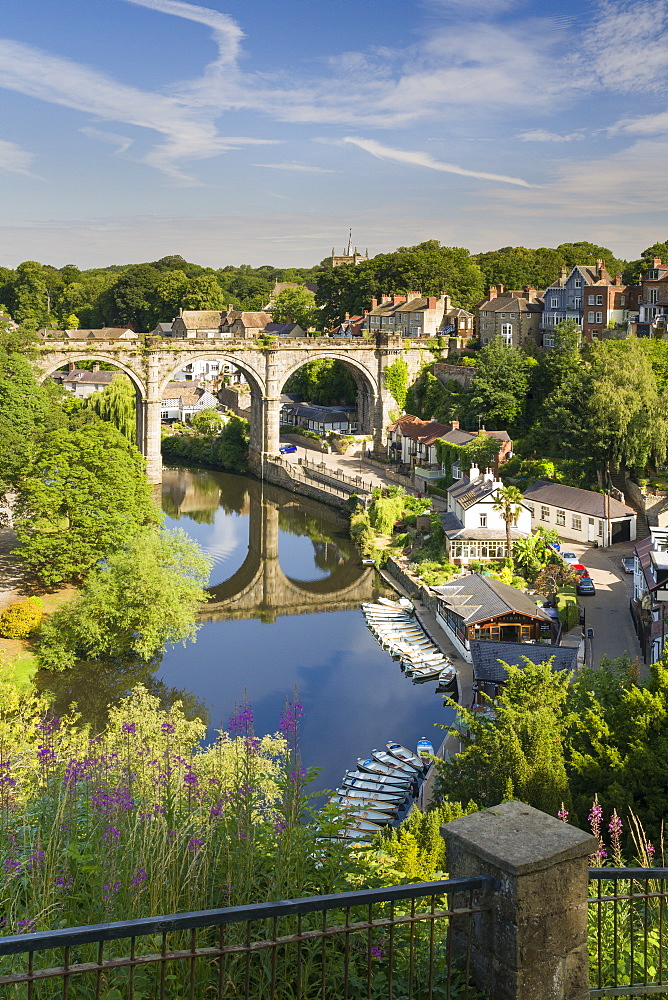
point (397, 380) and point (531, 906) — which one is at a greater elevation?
point (531, 906)

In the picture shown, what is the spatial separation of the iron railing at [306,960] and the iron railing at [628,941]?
0.70 metres

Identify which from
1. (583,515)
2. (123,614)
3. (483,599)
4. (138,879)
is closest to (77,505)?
(123,614)

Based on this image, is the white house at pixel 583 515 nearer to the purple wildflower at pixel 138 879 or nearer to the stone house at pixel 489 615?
the stone house at pixel 489 615

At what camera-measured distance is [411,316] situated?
208 ft

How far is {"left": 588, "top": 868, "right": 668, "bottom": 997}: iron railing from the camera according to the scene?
456 cm

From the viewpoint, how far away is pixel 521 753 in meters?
12.8

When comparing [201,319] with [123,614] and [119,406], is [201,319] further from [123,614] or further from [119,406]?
[123,614]

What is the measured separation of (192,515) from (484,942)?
44.4 metres

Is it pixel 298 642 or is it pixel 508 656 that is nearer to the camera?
pixel 508 656

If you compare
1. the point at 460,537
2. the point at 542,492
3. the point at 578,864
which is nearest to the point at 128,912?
the point at 578,864

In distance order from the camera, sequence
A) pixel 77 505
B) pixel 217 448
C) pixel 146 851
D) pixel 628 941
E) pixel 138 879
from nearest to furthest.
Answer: pixel 138 879 → pixel 146 851 → pixel 628 941 → pixel 77 505 → pixel 217 448

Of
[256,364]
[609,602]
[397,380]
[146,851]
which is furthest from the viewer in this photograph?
[397,380]

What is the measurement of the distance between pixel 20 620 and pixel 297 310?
61.9 meters

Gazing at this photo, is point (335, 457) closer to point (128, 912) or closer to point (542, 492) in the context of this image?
point (542, 492)
